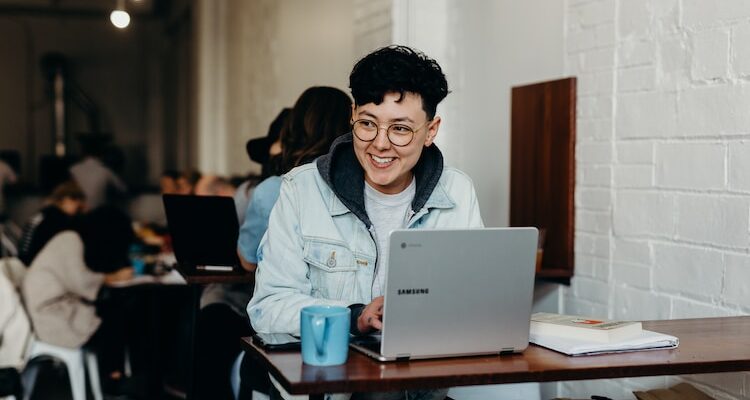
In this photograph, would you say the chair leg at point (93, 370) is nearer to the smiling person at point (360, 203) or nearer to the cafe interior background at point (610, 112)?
the cafe interior background at point (610, 112)

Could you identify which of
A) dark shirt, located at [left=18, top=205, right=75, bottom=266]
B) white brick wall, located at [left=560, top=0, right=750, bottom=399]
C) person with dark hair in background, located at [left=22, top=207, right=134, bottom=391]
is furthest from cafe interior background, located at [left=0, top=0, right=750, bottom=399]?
dark shirt, located at [left=18, top=205, right=75, bottom=266]

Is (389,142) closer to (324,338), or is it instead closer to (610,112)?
(324,338)

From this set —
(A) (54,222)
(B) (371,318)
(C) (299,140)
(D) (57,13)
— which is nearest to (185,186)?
(A) (54,222)

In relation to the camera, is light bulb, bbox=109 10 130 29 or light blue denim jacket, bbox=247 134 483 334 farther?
light bulb, bbox=109 10 130 29

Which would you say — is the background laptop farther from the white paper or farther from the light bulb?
the light bulb

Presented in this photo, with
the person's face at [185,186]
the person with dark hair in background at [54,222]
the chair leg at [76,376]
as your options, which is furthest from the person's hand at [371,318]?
the person's face at [185,186]

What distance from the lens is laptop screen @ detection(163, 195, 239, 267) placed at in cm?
317

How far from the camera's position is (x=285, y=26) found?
19.9 feet

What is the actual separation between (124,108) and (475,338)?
38.8 ft

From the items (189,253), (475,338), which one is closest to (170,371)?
(189,253)

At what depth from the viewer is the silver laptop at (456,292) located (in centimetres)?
146

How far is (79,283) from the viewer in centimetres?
404

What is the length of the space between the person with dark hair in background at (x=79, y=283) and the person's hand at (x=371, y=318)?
2646 millimetres

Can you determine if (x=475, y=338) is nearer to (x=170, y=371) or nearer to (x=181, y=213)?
(x=181, y=213)
